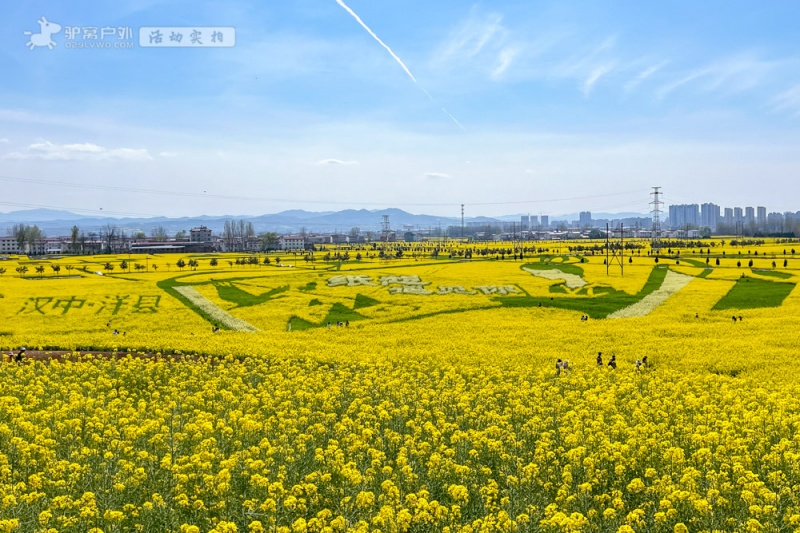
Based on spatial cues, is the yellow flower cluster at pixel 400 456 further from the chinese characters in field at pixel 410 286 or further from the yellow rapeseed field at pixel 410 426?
the chinese characters in field at pixel 410 286

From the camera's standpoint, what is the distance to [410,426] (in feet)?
47.4

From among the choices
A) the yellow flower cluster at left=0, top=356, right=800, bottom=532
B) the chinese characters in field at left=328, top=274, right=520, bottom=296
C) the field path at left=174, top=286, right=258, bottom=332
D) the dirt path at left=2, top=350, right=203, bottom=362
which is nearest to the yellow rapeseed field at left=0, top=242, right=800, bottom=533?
the yellow flower cluster at left=0, top=356, right=800, bottom=532

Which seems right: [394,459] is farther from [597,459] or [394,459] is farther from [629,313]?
[629,313]

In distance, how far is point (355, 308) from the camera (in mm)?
44531

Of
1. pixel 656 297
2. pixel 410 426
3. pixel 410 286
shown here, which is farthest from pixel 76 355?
pixel 656 297

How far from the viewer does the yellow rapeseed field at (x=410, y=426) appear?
9.76 meters

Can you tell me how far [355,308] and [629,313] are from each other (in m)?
19.3

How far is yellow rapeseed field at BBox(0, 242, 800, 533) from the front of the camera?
976 cm

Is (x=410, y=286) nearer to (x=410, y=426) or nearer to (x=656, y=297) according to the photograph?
(x=656, y=297)

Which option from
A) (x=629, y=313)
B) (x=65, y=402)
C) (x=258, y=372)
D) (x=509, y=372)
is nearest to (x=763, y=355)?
(x=509, y=372)

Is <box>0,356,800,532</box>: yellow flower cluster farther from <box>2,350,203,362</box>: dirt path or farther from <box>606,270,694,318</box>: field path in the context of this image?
<box>606,270,694,318</box>: field path

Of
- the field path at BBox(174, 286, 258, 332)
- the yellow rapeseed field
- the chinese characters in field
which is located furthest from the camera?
the chinese characters in field

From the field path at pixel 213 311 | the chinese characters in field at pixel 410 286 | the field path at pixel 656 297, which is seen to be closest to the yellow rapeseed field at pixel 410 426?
the field path at pixel 213 311

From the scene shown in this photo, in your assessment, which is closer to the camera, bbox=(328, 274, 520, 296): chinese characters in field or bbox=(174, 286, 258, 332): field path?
bbox=(174, 286, 258, 332): field path
